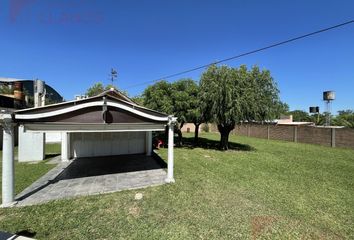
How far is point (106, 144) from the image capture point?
11.0 m

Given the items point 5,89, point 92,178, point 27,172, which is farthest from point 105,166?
point 5,89

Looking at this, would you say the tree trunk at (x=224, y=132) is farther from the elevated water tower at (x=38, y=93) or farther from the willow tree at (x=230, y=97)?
the elevated water tower at (x=38, y=93)

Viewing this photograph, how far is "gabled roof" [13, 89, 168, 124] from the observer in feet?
16.5

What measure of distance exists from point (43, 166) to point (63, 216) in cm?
529

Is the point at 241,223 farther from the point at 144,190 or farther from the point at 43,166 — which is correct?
the point at 43,166

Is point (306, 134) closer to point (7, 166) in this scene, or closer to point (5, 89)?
point (7, 166)

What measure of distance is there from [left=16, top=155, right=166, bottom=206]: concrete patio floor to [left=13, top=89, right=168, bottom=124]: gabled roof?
1.95 m

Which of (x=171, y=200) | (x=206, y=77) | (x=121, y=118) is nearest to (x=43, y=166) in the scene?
(x=121, y=118)

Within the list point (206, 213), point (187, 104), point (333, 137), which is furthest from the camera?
point (333, 137)

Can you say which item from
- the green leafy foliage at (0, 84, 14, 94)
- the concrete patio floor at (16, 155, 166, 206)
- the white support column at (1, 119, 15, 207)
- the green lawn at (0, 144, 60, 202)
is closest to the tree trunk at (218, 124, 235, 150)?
the concrete patio floor at (16, 155, 166, 206)

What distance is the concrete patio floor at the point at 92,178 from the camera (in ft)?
17.8

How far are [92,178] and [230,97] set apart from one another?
8.35 meters

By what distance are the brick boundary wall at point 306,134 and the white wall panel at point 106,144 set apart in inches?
459

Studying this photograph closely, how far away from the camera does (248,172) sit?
794 centimetres
